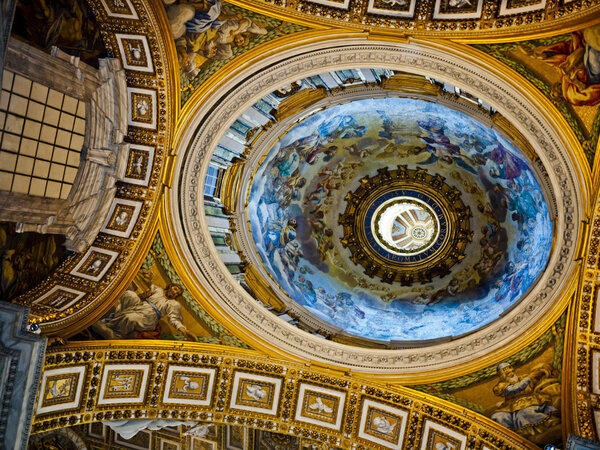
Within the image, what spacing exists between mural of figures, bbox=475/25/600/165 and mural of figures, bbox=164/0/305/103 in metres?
4.39

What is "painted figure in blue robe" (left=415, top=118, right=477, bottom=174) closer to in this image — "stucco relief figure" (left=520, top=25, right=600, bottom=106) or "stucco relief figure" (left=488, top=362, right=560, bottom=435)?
"stucco relief figure" (left=520, top=25, right=600, bottom=106)

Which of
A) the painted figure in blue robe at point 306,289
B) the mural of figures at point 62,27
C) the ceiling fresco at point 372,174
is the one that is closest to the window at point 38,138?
the mural of figures at point 62,27

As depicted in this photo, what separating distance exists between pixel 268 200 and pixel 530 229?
700 centimetres

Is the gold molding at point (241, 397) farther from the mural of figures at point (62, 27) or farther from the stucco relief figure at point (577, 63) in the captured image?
the stucco relief figure at point (577, 63)

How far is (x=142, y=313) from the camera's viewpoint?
1431 cm

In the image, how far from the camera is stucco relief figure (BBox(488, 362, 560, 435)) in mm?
13930

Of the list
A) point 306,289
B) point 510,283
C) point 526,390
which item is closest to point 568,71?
point 510,283

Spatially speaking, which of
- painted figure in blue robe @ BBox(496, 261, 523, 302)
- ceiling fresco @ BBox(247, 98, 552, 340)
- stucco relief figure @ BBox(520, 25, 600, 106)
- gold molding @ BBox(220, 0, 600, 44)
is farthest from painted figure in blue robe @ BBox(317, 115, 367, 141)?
stucco relief figure @ BBox(520, 25, 600, 106)

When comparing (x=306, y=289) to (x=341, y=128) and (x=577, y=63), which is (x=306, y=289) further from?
(x=577, y=63)

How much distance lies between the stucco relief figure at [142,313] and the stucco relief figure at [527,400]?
711cm

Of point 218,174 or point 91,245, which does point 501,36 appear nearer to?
point 218,174

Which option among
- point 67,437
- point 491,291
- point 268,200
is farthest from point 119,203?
point 491,291

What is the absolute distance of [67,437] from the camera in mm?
16438

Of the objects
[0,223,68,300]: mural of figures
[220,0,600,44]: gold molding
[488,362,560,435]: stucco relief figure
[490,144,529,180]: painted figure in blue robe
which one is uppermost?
[220,0,600,44]: gold molding
